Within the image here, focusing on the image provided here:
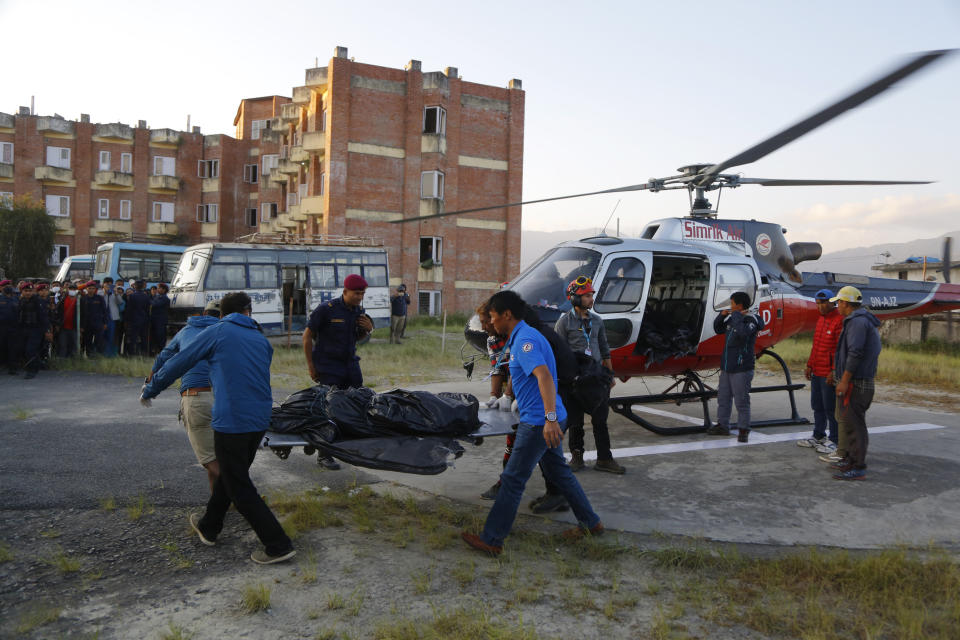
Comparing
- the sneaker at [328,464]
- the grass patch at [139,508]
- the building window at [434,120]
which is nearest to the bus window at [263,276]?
the sneaker at [328,464]

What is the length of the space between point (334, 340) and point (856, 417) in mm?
5173

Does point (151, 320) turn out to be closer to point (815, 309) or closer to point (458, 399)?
point (458, 399)

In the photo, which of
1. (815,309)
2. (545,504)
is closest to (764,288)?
(815,309)

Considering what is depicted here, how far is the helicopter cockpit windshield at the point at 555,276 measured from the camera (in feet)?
26.3

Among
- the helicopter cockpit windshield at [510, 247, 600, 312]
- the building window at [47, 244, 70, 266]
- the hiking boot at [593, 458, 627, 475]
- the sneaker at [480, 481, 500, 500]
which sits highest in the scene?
the building window at [47, 244, 70, 266]

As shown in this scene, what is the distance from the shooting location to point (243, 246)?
1778cm

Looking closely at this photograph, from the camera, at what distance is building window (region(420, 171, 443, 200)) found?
31875 mm

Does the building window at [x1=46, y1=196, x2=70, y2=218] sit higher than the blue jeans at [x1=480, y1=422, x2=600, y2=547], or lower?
higher

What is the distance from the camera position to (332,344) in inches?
251

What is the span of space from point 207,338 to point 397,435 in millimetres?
1526

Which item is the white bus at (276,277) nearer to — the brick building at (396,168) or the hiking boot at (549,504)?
the brick building at (396,168)

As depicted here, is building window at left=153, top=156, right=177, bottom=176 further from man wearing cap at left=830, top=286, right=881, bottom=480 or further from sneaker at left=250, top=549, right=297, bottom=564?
man wearing cap at left=830, top=286, right=881, bottom=480

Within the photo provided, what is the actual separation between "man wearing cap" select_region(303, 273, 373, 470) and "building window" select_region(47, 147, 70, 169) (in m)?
46.0

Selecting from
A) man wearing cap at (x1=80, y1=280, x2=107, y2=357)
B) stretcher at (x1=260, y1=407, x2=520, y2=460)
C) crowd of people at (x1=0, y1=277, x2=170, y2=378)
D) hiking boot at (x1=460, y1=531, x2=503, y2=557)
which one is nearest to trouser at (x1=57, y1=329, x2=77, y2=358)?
crowd of people at (x1=0, y1=277, x2=170, y2=378)
